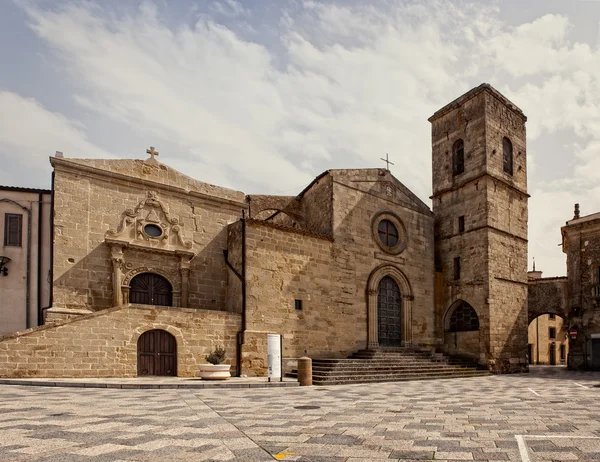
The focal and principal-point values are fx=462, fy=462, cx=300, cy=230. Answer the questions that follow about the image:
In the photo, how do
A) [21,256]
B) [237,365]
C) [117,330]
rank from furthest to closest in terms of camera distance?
[21,256] < [237,365] < [117,330]

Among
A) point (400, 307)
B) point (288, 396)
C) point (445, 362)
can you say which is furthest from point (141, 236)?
point (445, 362)

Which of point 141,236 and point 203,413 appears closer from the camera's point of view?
point 203,413

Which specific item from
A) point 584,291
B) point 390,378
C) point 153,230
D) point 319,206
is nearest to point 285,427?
point 390,378

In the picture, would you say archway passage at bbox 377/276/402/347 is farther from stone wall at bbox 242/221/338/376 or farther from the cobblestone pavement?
the cobblestone pavement

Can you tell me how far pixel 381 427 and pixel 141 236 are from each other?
1266cm

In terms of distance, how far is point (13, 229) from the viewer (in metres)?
18.4

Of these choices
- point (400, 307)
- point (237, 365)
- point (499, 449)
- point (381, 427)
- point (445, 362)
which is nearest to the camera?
point (499, 449)

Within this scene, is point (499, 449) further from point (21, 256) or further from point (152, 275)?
point (21, 256)

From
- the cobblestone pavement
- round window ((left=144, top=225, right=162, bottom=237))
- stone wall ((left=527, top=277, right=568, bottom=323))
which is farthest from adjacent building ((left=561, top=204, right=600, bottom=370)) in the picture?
round window ((left=144, top=225, right=162, bottom=237))

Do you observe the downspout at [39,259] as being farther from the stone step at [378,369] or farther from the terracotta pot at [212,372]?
the stone step at [378,369]

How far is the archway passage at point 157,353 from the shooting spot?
568 inches

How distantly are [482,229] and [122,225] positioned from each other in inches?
634

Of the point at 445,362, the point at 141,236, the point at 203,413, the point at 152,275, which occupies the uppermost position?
the point at 141,236

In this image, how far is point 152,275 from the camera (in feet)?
56.0
